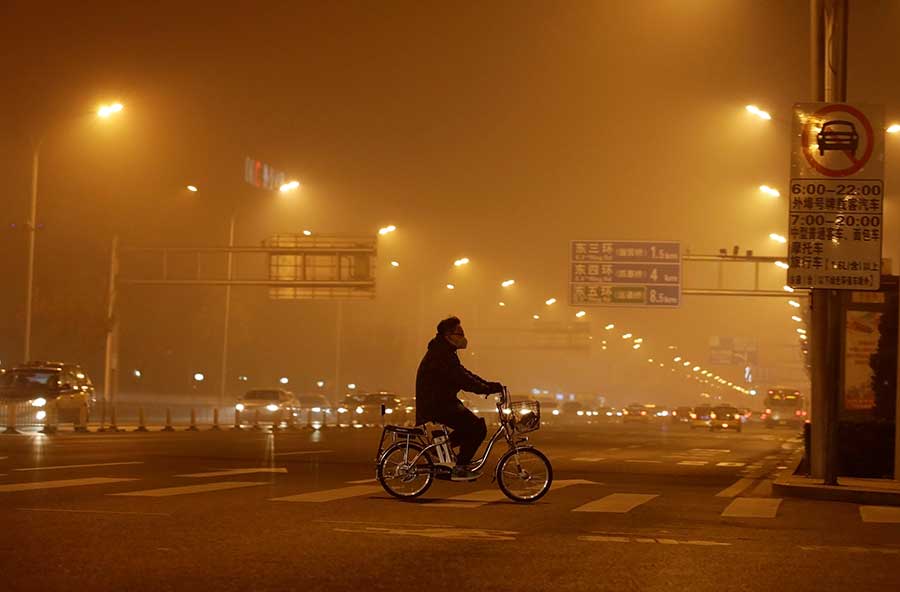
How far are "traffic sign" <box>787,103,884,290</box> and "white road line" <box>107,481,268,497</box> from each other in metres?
7.57

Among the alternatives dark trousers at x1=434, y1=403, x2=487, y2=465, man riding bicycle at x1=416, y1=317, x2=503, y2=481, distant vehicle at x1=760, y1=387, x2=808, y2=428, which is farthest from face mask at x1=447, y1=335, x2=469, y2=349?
distant vehicle at x1=760, y1=387, x2=808, y2=428

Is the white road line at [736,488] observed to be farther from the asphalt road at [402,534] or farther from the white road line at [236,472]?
the white road line at [236,472]

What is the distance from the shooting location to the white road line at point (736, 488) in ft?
63.2

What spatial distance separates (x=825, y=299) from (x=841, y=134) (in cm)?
231

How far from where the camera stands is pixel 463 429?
611 inches

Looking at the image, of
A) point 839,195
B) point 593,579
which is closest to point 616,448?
point 839,195

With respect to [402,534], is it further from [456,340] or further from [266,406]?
[266,406]

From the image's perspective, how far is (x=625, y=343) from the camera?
173m

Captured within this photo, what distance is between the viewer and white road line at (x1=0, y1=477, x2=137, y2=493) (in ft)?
51.8

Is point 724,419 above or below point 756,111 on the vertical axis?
below

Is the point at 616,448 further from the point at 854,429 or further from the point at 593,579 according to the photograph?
the point at 593,579

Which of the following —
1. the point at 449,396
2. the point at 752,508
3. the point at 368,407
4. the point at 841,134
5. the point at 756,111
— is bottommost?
the point at 368,407

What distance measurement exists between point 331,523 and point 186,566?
3.14 meters

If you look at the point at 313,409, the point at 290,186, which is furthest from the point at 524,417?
the point at 313,409
